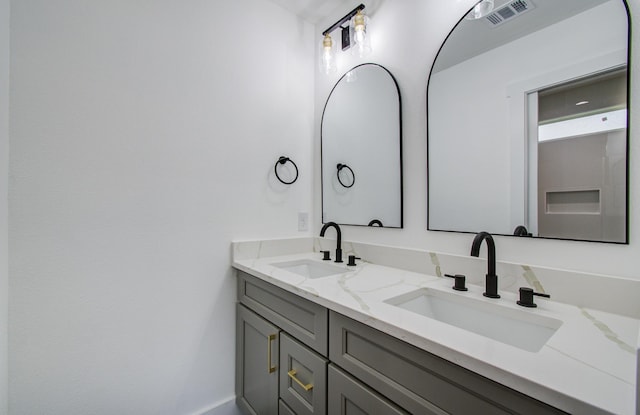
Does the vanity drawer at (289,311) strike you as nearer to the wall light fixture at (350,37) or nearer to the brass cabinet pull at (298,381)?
the brass cabinet pull at (298,381)

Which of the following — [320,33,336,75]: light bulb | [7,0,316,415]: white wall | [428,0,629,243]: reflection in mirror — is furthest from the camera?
[320,33,336,75]: light bulb

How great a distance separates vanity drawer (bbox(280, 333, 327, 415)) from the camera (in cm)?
93

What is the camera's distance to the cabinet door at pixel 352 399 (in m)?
0.73

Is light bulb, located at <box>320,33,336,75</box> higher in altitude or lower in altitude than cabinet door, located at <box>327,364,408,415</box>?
higher

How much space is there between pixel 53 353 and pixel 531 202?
1.88m

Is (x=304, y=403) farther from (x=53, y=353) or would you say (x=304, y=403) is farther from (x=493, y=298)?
(x=53, y=353)

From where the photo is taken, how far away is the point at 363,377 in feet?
2.59

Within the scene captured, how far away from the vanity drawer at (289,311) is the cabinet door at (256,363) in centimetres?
5

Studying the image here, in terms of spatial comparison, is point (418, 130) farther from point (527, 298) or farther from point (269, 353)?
point (269, 353)

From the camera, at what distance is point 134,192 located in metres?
1.26

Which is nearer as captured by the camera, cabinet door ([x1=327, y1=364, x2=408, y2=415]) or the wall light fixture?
cabinet door ([x1=327, y1=364, x2=408, y2=415])

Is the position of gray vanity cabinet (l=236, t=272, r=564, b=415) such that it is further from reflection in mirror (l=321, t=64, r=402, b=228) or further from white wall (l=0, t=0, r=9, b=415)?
white wall (l=0, t=0, r=9, b=415)

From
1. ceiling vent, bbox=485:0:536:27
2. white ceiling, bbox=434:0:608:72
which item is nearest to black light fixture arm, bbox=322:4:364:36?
white ceiling, bbox=434:0:608:72

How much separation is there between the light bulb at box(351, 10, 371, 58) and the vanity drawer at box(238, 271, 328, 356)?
133cm
